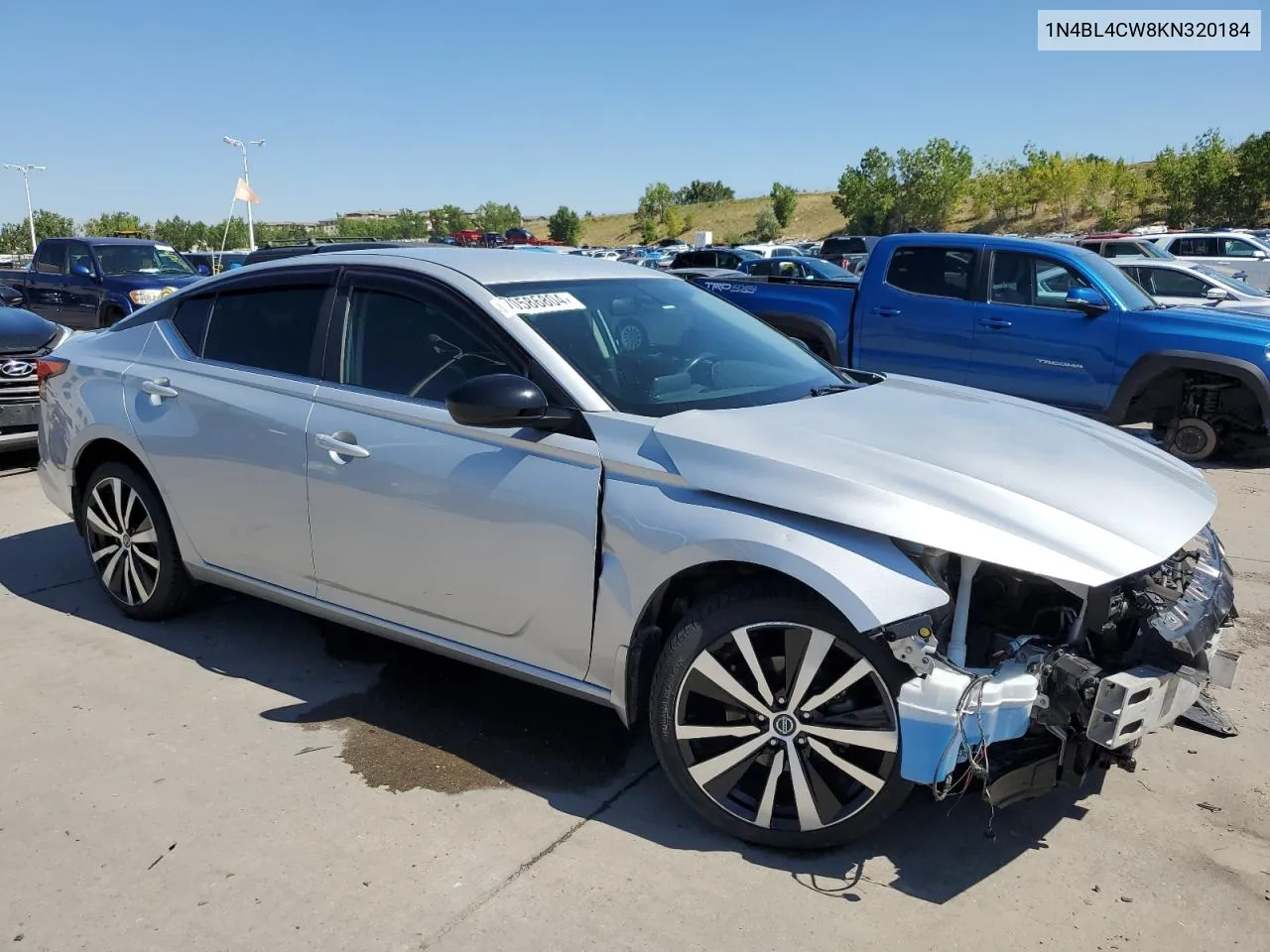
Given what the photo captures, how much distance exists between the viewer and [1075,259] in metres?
8.42

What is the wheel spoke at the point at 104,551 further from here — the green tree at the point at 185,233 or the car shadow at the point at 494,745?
the green tree at the point at 185,233

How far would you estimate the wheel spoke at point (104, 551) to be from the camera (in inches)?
182

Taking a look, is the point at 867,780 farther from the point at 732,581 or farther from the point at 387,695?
the point at 387,695

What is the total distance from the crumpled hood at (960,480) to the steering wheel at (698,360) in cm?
37

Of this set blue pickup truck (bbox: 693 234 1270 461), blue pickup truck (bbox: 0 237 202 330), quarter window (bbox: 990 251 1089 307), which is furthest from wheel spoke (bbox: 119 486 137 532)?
blue pickup truck (bbox: 0 237 202 330)

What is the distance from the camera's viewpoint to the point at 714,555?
9.29 ft

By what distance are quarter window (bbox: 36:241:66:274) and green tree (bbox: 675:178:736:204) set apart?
108 m

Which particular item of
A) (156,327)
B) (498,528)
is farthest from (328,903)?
(156,327)

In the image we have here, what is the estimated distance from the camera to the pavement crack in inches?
102

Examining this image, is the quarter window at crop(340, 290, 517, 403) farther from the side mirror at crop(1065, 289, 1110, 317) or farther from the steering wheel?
the side mirror at crop(1065, 289, 1110, 317)

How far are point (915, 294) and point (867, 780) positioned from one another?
Answer: 7029 millimetres

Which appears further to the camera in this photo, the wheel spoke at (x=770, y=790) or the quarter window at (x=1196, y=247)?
the quarter window at (x=1196, y=247)

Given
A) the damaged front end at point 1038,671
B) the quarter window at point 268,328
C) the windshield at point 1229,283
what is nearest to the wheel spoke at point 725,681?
the damaged front end at point 1038,671

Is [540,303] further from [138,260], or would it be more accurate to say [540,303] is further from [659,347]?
[138,260]
